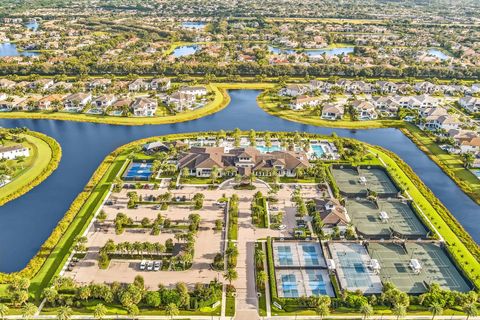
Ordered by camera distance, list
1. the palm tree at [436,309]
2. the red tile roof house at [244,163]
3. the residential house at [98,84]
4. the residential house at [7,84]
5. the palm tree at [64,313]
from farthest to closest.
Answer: the residential house at [98,84] → the residential house at [7,84] → the red tile roof house at [244,163] → the palm tree at [436,309] → the palm tree at [64,313]

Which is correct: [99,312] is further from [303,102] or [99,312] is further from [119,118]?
[303,102]

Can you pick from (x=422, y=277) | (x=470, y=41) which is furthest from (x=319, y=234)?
(x=470, y=41)

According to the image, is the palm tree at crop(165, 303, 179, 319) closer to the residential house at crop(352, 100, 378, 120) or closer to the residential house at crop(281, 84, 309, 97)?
the residential house at crop(352, 100, 378, 120)

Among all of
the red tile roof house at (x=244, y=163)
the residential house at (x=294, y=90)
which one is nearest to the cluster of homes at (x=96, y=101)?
the residential house at (x=294, y=90)

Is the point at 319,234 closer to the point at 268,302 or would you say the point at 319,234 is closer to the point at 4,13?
the point at 268,302

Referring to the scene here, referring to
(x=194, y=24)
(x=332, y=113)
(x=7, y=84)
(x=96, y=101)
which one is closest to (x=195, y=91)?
(x=96, y=101)

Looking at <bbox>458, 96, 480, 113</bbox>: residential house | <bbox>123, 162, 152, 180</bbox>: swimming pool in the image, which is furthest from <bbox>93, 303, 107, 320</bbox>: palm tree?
<bbox>458, 96, 480, 113</bbox>: residential house

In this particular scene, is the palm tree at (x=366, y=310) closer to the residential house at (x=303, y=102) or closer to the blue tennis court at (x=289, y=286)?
the blue tennis court at (x=289, y=286)
